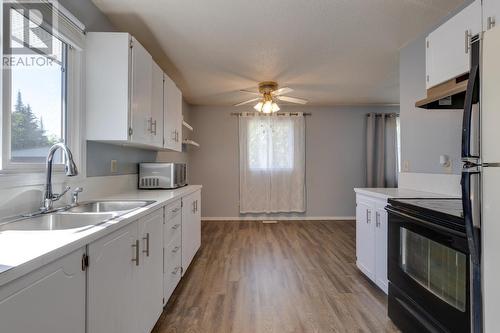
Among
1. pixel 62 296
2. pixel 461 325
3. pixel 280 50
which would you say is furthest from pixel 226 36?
pixel 461 325

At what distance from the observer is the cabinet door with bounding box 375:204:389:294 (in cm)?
217

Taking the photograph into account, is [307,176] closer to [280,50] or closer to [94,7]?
[280,50]

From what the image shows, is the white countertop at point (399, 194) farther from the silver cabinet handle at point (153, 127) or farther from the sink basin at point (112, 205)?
the silver cabinet handle at point (153, 127)

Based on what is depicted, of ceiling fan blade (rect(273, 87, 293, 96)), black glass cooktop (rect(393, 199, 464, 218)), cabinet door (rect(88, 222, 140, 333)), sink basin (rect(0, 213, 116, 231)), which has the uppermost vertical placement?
ceiling fan blade (rect(273, 87, 293, 96))

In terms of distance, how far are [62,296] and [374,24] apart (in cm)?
283

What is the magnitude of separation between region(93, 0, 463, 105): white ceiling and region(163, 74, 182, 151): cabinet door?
1.21 ft

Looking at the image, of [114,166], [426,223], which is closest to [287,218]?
[114,166]

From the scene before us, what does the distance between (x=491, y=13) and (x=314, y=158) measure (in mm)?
4028

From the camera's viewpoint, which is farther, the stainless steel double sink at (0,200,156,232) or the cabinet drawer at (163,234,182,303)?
the cabinet drawer at (163,234,182,303)

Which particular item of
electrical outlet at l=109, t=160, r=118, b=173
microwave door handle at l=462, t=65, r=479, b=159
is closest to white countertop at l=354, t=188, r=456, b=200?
microwave door handle at l=462, t=65, r=479, b=159

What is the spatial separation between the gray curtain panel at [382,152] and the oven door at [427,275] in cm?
355

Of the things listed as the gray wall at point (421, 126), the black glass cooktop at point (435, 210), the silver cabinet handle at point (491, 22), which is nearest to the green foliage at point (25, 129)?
the black glass cooktop at point (435, 210)

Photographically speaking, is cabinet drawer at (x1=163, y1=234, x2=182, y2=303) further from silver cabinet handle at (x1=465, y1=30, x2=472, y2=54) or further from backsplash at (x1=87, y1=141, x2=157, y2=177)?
Answer: silver cabinet handle at (x1=465, y1=30, x2=472, y2=54)

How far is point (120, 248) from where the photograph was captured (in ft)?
4.13
